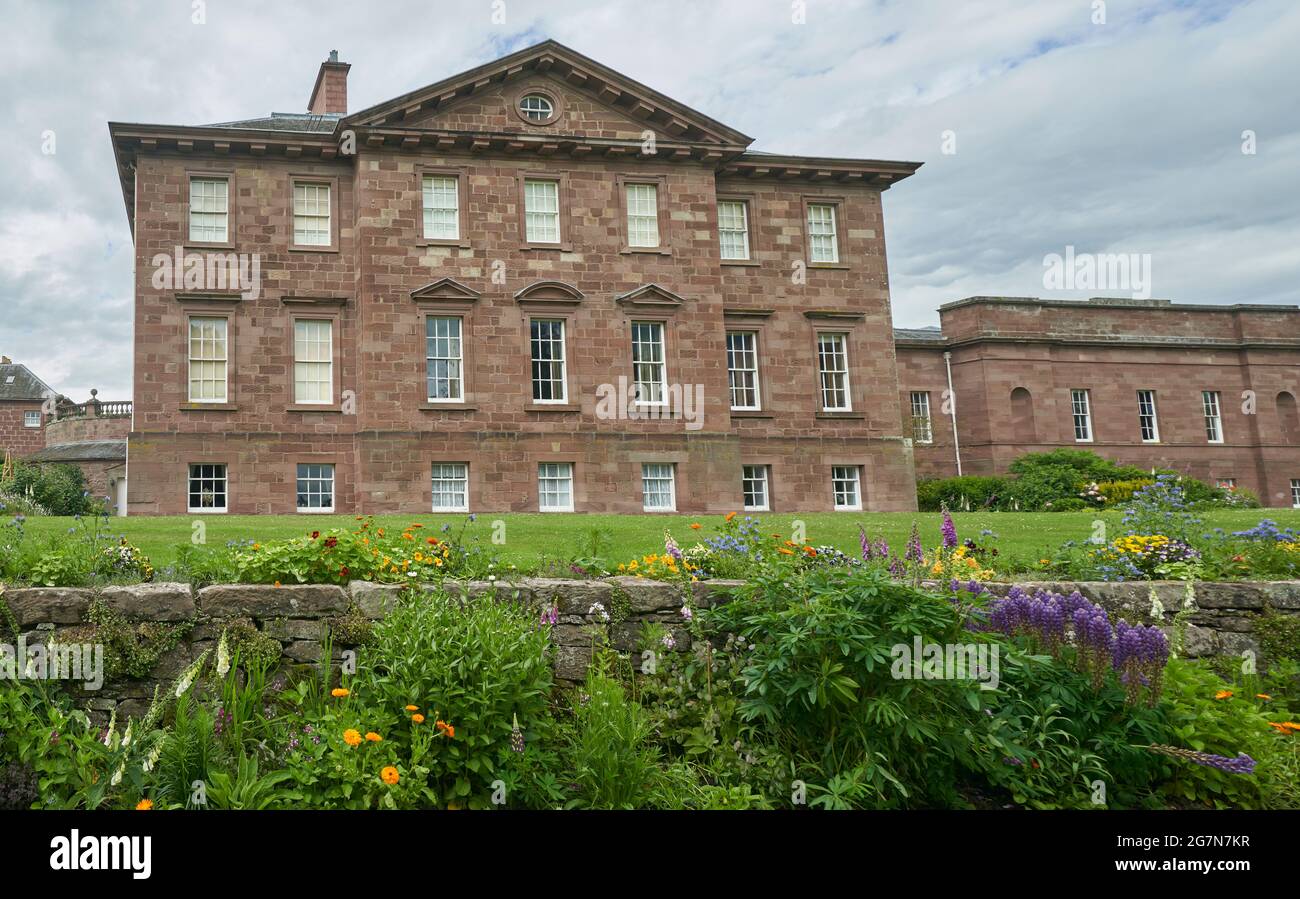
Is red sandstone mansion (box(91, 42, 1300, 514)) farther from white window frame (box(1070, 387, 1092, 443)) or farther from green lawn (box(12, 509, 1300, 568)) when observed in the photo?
white window frame (box(1070, 387, 1092, 443))

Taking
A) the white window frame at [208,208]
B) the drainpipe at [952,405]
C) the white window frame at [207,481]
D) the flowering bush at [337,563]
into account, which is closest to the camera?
the flowering bush at [337,563]

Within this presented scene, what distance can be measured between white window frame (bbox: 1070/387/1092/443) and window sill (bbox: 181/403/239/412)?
29.3 meters

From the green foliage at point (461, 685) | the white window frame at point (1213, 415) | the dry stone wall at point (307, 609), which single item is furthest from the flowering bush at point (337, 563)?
the white window frame at point (1213, 415)

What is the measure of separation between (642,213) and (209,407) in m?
12.4

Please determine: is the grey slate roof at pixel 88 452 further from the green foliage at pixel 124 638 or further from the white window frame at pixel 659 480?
the green foliage at pixel 124 638

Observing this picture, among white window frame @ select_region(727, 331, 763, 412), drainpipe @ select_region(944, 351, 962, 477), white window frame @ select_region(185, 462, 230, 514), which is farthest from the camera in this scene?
drainpipe @ select_region(944, 351, 962, 477)

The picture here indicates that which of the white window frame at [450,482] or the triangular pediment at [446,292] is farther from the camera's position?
the triangular pediment at [446,292]

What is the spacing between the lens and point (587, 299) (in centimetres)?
2480

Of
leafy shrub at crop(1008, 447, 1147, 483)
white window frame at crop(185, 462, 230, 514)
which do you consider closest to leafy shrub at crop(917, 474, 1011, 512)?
leafy shrub at crop(1008, 447, 1147, 483)

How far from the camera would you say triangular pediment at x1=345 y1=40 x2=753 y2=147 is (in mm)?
23938

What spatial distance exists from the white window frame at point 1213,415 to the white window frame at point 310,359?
3360 centimetres

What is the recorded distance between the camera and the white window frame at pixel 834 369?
27359 millimetres

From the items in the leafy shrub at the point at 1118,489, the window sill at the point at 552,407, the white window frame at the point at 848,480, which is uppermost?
the window sill at the point at 552,407
